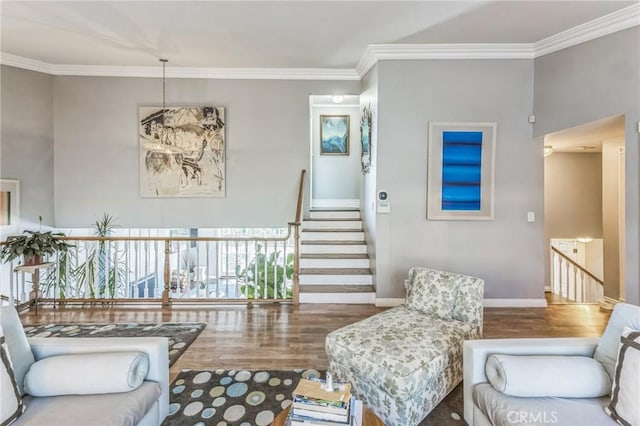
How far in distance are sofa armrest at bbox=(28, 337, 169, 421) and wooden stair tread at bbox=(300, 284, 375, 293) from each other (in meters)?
2.34

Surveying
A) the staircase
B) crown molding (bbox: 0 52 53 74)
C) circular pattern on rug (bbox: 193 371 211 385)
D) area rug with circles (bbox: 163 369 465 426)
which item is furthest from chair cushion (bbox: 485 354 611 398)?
crown molding (bbox: 0 52 53 74)

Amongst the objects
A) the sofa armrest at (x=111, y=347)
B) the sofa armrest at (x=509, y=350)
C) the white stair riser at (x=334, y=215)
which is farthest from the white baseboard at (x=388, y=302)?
the sofa armrest at (x=111, y=347)

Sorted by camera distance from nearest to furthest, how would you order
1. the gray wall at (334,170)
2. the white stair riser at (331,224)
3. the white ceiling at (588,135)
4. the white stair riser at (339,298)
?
the white ceiling at (588,135) → the white stair riser at (339,298) → the white stair riser at (331,224) → the gray wall at (334,170)

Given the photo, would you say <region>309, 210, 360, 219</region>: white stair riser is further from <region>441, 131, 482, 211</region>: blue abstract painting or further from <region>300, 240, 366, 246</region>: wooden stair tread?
<region>441, 131, 482, 211</region>: blue abstract painting

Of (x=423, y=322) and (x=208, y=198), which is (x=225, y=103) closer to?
(x=208, y=198)

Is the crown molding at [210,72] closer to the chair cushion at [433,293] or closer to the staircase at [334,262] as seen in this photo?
the staircase at [334,262]

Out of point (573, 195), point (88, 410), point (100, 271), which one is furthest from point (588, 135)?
point (100, 271)

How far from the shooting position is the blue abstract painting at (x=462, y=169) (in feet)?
12.4

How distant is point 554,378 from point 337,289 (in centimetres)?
271

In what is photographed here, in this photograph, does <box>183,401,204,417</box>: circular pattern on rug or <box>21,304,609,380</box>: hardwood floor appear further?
<box>21,304,609,380</box>: hardwood floor

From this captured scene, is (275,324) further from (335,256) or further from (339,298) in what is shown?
(335,256)

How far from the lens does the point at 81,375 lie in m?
1.45

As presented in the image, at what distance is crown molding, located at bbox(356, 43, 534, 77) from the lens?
3.68 meters

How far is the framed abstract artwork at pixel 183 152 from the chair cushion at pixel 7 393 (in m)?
3.57
